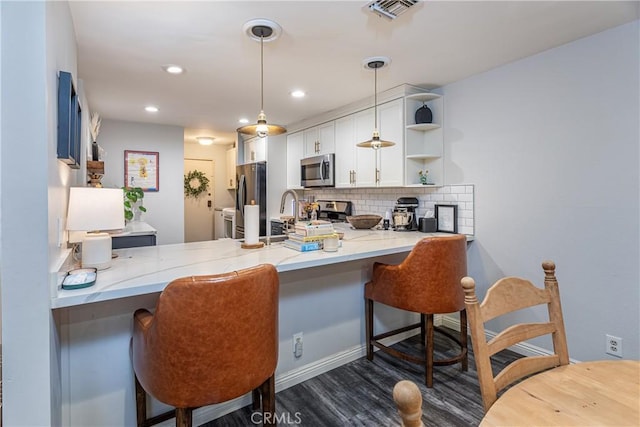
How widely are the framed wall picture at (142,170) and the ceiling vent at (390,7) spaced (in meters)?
4.03

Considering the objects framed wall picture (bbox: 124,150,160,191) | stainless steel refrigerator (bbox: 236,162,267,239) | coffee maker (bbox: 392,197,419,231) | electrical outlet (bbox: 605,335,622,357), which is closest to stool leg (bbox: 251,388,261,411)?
coffee maker (bbox: 392,197,419,231)

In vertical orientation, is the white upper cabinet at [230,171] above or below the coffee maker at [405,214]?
above

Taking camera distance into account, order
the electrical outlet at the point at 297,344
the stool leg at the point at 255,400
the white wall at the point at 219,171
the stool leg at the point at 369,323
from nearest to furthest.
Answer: the stool leg at the point at 255,400 → the electrical outlet at the point at 297,344 → the stool leg at the point at 369,323 → the white wall at the point at 219,171

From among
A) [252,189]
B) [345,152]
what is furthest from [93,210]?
[252,189]

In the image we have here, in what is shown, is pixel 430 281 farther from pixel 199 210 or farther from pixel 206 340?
pixel 199 210

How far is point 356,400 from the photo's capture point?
2049 millimetres

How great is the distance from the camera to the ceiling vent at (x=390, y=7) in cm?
173

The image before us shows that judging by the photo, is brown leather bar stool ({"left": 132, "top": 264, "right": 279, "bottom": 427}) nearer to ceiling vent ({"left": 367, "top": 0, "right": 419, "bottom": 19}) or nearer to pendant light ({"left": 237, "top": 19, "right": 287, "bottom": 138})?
pendant light ({"left": 237, "top": 19, "right": 287, "bottom": 138})

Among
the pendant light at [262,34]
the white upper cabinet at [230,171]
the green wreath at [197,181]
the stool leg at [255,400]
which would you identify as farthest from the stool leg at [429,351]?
the green wreath at [197,181]

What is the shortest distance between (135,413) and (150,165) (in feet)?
12.7

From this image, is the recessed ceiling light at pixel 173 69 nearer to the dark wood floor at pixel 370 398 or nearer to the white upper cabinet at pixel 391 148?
the white upper cabinet at pixel 391 148

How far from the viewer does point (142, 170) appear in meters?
4.73

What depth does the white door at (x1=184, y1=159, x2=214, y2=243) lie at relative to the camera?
6.55 metres

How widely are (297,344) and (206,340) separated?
3.71ft
